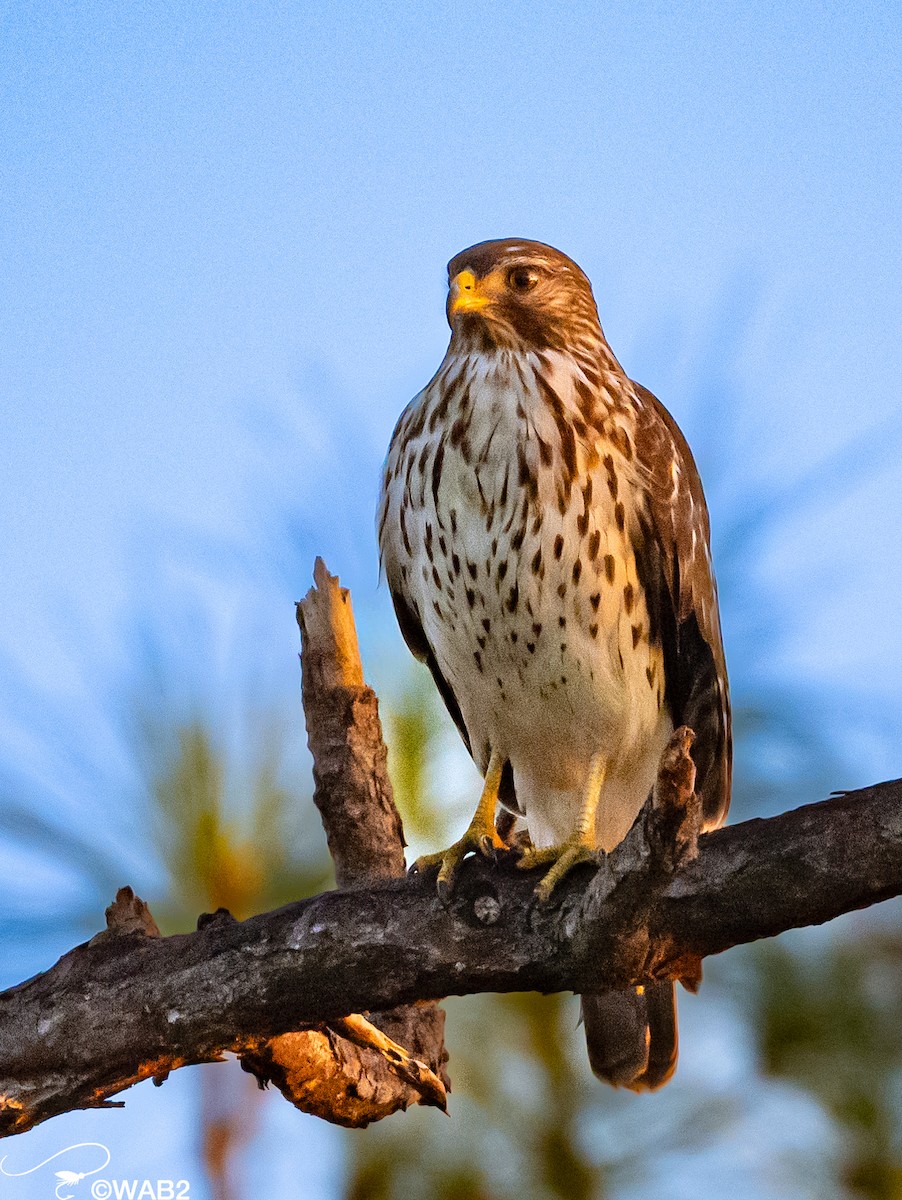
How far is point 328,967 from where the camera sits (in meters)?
3.00

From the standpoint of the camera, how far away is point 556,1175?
8.76 ft

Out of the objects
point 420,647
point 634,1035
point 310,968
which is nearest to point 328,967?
point 310,968

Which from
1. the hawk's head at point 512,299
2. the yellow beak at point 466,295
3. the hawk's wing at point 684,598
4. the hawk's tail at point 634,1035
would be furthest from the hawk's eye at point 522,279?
the hawk's tail at point 634,1035

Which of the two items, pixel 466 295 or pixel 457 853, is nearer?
pixel 457 853

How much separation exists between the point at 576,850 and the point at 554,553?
77 centimetres

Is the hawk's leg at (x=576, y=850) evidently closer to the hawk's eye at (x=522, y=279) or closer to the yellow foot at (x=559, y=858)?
the yellow foot at (x=559, y=858)

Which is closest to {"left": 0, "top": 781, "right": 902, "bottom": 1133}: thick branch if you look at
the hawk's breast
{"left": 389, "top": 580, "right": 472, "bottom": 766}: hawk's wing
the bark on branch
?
the bark on branch

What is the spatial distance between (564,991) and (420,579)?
130cm

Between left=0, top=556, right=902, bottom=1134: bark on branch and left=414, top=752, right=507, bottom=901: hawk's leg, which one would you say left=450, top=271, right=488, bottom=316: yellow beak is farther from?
left=0, top=556, right=902, bottom=1134: bark on branch

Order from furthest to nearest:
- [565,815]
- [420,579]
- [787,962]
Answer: [565,815] → [420,579] → [787,962]

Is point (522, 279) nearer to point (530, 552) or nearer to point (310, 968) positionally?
point (530, 552)

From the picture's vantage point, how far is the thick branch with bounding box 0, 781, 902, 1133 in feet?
9.18

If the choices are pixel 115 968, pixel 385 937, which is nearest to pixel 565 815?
pixel 385 937

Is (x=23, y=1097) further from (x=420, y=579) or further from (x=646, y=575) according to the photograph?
(x=646, y=575)
